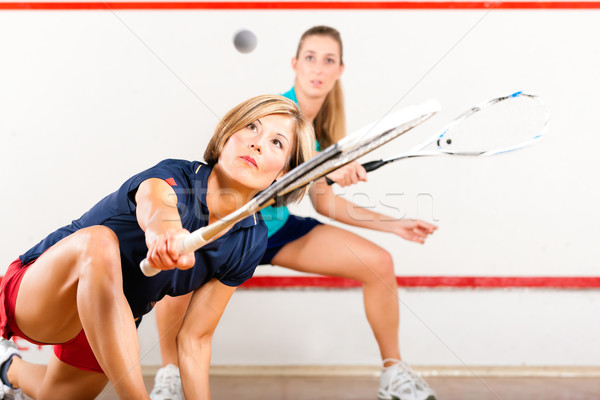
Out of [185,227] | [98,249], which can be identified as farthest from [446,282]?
[98,249]

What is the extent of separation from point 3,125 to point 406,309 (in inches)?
58.6

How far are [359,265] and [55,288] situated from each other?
35.0 inches

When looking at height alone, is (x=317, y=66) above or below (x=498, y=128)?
above

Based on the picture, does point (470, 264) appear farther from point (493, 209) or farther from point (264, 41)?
point (264, 41)

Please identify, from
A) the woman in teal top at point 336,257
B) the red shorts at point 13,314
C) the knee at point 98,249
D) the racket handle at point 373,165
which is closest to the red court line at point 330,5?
the woman in teal top at point 336,257

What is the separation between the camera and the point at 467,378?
2.00 m

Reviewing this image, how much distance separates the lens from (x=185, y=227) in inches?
48.5

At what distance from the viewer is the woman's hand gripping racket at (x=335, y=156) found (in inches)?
40.1

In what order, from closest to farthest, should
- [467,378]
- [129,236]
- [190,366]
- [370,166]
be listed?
[129,236] < [190,366] < [370,166] < [467,378]

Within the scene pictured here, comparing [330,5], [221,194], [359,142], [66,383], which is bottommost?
[66,383]

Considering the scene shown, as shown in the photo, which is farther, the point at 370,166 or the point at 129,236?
the point at 370,166

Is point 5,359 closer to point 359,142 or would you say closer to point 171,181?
point 171,181

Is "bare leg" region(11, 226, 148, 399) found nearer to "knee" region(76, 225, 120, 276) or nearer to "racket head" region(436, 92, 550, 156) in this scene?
"knee" region(76, 225, 120, 276)

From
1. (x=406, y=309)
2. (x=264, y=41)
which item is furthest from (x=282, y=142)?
(x=406, y=309)
